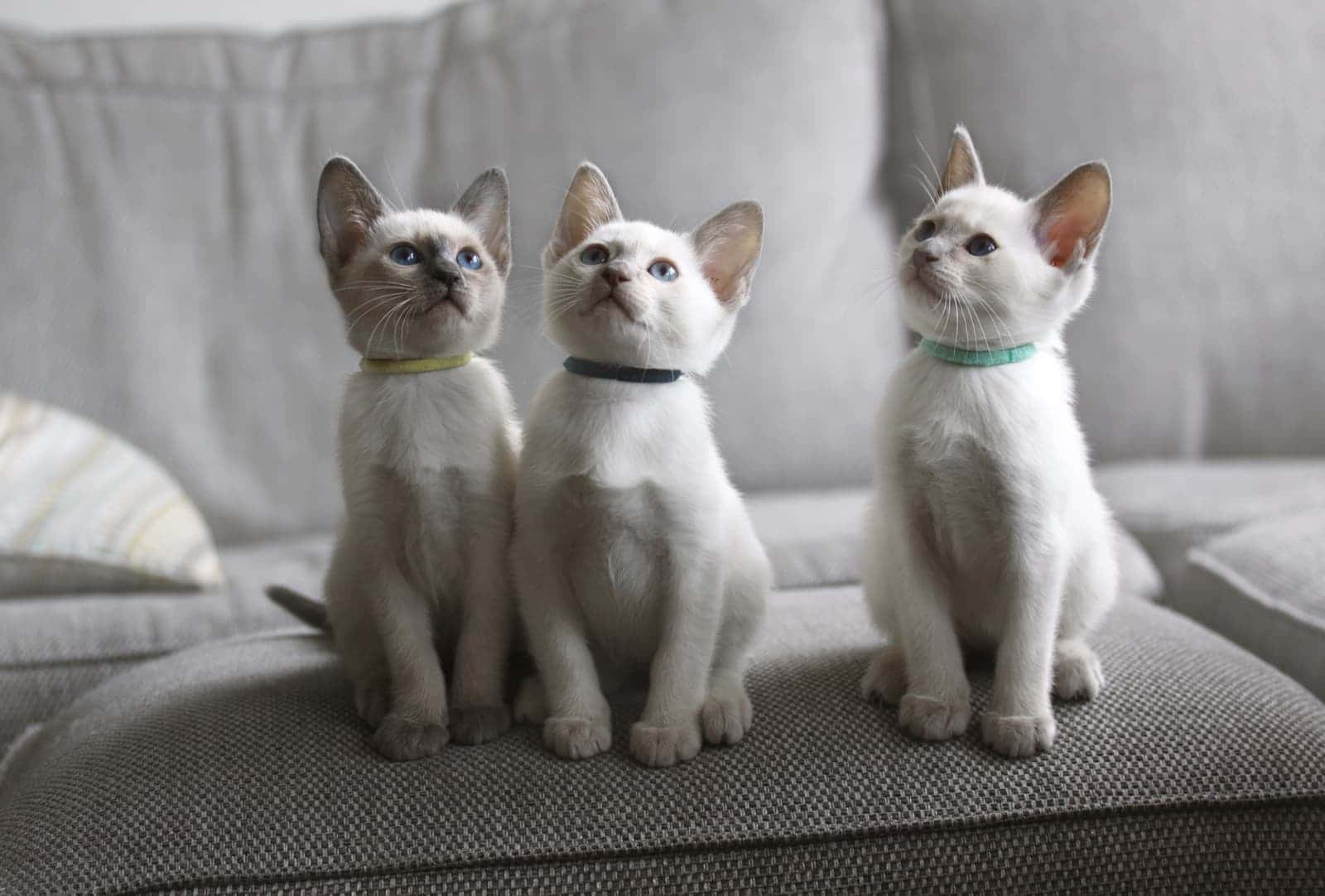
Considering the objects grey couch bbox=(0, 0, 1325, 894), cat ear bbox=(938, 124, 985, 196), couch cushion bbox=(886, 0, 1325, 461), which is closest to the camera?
cat ear bbox=(938, 124, 985, 196)

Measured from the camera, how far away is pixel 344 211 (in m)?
1.01

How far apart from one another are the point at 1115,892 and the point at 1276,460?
1.43m

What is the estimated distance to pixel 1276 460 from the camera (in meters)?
2.02

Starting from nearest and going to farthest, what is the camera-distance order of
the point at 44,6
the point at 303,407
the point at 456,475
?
the point at 456,475 → the point at 303,407 → the point at 44,6

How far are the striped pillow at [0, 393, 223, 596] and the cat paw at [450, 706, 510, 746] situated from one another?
0.75m

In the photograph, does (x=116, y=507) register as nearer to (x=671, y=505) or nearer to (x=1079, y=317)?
(x=671, y=505)

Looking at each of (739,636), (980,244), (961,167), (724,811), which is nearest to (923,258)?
(980,244)

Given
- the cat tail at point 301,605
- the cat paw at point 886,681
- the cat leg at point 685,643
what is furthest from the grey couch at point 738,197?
the cat leg at point 685,643

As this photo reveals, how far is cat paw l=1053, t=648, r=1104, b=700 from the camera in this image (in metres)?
1.01

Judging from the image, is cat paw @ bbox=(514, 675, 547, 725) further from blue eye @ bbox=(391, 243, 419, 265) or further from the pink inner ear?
the pink inner ear

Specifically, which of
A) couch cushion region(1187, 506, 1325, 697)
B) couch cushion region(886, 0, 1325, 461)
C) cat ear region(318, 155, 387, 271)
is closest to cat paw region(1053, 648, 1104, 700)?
couch cushion region(1187, 506, 1325, 697)

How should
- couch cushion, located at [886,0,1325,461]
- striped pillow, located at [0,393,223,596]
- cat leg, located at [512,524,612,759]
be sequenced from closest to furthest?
1. cat leg, located at [512,524,612,759]
2. striped pillow, located at [0,393,223,596]
3. couch cushion, located at [886,0,1325,461]

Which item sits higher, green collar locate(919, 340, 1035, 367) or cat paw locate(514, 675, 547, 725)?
green collar locate(919, 340, 1035, 367)

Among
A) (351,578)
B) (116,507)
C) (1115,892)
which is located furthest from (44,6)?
(1115,892)
